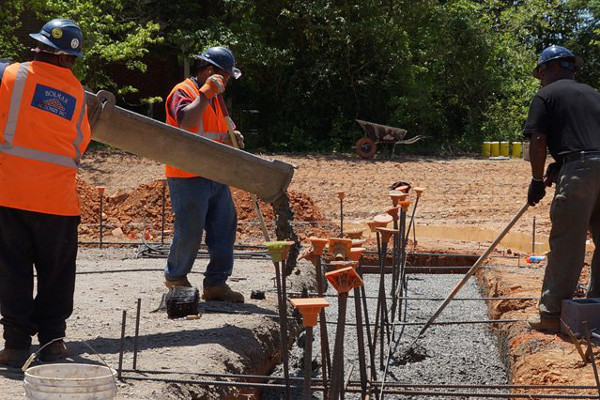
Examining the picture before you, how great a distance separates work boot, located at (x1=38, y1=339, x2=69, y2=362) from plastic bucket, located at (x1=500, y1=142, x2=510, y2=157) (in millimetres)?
18864

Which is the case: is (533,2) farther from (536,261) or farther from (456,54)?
(536,261)

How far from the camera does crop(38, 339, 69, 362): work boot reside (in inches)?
175

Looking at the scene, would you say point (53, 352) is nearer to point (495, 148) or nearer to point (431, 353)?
point (431, 353)

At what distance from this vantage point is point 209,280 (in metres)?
6.35

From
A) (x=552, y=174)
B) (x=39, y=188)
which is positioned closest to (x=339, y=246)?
(x=39, y=188)

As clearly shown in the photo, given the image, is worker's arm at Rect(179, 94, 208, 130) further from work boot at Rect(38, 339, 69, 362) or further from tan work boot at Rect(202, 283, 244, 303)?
work boot at Rect(38, 339, 69, 362)

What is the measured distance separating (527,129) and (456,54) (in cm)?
1924

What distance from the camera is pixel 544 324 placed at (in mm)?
6043

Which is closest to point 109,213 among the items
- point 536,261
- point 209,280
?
point 536,261

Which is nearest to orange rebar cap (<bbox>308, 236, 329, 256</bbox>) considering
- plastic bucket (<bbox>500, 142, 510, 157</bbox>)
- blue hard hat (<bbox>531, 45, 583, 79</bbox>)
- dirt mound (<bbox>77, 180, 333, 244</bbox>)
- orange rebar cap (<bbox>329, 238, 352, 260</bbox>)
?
orange rebar cap (<bbox>329, 238, 352, 260</bbox>)

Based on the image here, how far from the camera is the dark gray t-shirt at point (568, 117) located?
590cm

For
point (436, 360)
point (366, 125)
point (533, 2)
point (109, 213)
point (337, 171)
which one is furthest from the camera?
point (533, 2)

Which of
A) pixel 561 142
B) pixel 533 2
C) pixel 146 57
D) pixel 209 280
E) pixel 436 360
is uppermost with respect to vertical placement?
pixel 533 2

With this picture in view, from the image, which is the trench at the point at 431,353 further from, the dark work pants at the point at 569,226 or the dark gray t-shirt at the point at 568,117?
the dark gray t-shirt at the point at 568,117
